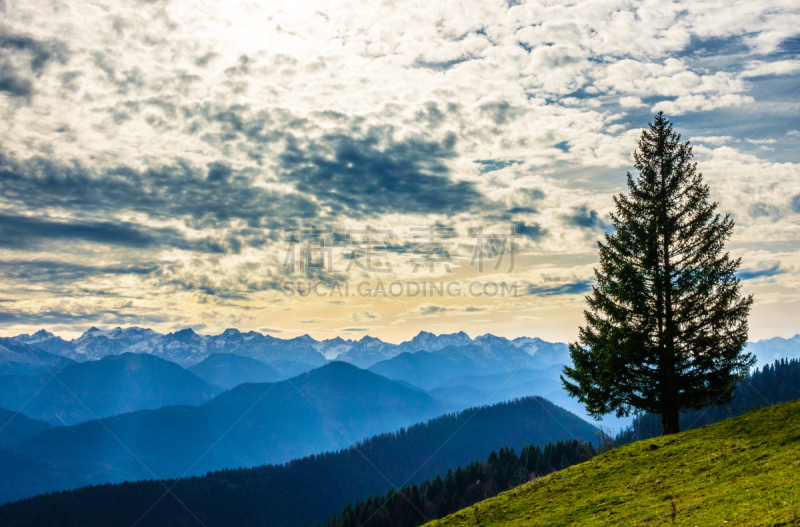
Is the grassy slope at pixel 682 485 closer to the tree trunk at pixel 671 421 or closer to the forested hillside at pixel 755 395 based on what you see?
the tree trunk at pixel 671 421

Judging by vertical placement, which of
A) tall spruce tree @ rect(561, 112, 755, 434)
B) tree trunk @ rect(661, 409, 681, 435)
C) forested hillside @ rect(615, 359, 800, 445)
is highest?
tall spruce tree @ rect(561, 112, 755, 434)

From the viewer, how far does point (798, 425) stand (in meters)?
15.1

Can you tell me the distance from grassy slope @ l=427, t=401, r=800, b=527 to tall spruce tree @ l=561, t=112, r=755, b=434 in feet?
10.1

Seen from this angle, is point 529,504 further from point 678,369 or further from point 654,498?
point 678,369

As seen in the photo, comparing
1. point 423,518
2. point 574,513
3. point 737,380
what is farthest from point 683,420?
point 574,513

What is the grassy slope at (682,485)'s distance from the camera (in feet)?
35.4

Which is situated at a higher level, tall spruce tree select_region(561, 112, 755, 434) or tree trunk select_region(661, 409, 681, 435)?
tall spruce tree select_region(561, 112, 755, 434)

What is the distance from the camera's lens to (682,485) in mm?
13805

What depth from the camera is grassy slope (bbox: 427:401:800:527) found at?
35.4 ft

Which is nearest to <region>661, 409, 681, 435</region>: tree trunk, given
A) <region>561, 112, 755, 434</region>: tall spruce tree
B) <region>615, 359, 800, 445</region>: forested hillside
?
<region>561, 112, 755, 434</region>: tall spruce tree

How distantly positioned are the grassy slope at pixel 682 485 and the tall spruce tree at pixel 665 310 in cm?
309

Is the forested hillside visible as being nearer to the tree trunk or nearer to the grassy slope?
the tree trunk

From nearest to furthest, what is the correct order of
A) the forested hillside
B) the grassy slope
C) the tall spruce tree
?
the grassy slope → the tall spruce tree → the forested hillside

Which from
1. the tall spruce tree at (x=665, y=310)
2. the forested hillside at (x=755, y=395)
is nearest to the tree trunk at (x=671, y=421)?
the tall spruce tree at (x=665, y=310)
